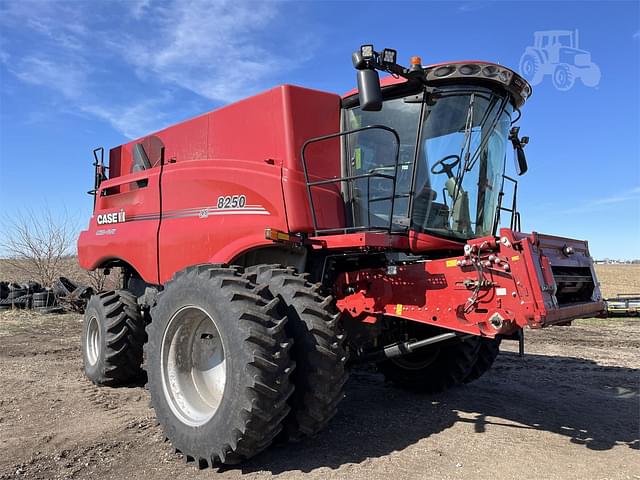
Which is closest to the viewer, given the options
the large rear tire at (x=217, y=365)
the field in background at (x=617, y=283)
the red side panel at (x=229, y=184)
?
the large rear tire at (x=217, y=365)

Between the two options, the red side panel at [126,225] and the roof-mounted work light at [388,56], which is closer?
the roof-mounted work light at [388,56]

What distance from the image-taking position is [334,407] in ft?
12.9

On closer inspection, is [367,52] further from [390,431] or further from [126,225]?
[126,225]

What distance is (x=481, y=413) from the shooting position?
530cm

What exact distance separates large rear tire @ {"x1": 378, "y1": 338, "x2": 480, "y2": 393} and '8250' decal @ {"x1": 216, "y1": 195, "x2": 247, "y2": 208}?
252 centimetres

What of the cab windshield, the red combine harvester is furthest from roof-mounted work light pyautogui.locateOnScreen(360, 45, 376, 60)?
the cab windshield

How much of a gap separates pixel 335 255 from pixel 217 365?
1.38 metres

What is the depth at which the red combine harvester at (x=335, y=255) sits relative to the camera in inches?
149

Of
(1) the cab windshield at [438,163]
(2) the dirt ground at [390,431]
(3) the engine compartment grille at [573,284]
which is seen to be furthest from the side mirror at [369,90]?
(2) the dirt ground at [390,431]

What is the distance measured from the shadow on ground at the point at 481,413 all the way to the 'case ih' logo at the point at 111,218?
366cm

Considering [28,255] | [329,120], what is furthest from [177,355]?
[28,255]

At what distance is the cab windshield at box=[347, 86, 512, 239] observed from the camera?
180 inches

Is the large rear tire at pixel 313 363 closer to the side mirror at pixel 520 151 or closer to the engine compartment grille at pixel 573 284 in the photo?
the engine compartment grille at pixel 573 284

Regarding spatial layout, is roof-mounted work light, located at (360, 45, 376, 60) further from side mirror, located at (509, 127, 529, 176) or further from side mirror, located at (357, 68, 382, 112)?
side mirror, located at (509, 127, 529, 176)
